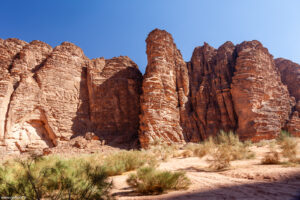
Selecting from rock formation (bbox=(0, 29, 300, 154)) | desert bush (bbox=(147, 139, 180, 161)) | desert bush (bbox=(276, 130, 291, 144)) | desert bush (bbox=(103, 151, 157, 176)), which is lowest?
desert bush (bbox=(147, 139, 180, 161))

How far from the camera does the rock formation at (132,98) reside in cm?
1986

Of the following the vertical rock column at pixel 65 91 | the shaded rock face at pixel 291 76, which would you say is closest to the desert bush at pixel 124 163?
the vertical rock column at pixel 65 91

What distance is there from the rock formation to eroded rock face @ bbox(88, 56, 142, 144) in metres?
0.14

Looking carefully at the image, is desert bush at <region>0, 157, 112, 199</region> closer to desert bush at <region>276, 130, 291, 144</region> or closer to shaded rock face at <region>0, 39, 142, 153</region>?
desert bush at <region>276, 130, 291, 144</region>

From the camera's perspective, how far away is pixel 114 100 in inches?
1002

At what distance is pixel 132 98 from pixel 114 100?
2720 mm

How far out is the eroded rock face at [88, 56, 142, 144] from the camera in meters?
23.5

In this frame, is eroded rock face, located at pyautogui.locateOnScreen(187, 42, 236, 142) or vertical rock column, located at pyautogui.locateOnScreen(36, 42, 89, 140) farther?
eroded rock face, located at pyautogui.locateOnScreen(187, 42, 236, 142)

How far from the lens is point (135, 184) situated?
4.65 metres

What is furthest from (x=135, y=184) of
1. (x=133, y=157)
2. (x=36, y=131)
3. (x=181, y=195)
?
(x=36, y=131)

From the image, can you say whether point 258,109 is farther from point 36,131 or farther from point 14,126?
point 14,126

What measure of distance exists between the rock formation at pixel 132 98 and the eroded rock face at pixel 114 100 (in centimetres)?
14

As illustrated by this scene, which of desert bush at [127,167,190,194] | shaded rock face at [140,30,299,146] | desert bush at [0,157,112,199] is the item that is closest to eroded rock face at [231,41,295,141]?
shaded rock face at [140,30,299,146]

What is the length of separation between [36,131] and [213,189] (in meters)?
21.9
